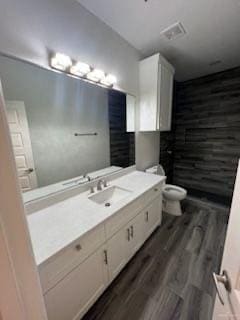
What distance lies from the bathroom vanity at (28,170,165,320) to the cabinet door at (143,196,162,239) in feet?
0.22

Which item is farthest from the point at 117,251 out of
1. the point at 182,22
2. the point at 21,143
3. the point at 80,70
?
the point at 182,22

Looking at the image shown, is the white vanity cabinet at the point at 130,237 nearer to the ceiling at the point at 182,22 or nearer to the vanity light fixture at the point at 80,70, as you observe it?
the vanity light fixture at the point at 80,70

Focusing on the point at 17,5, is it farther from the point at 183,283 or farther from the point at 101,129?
the point at 183,283

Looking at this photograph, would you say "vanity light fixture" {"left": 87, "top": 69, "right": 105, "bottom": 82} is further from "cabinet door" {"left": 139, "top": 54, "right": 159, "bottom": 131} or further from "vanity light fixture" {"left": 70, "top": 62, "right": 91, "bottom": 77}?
"cabinet door" {"left": 139, "top": 54, "right": 159, "bottom": 131}

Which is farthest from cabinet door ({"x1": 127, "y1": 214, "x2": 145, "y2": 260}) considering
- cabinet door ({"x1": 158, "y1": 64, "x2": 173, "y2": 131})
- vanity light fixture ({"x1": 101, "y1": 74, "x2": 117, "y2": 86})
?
vanity light fixture ({"x1": 101, "y1": 74, "x2": 117, "y2": 86})

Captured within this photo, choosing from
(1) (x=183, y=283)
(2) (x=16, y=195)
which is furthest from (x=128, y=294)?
(2) (x=16, y=195)

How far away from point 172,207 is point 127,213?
147 cm

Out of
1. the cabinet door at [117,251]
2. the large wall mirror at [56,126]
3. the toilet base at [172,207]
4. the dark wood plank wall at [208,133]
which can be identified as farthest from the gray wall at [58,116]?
the dark wood plank wall at [208,133]

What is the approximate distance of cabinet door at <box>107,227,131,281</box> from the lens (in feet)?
4.33

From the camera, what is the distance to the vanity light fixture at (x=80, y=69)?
1.37m

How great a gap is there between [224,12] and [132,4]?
0.90m

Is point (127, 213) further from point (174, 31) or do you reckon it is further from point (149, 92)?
point (174, 31)

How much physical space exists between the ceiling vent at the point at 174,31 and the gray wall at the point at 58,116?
0.95 meters

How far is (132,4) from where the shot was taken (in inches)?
52.5
